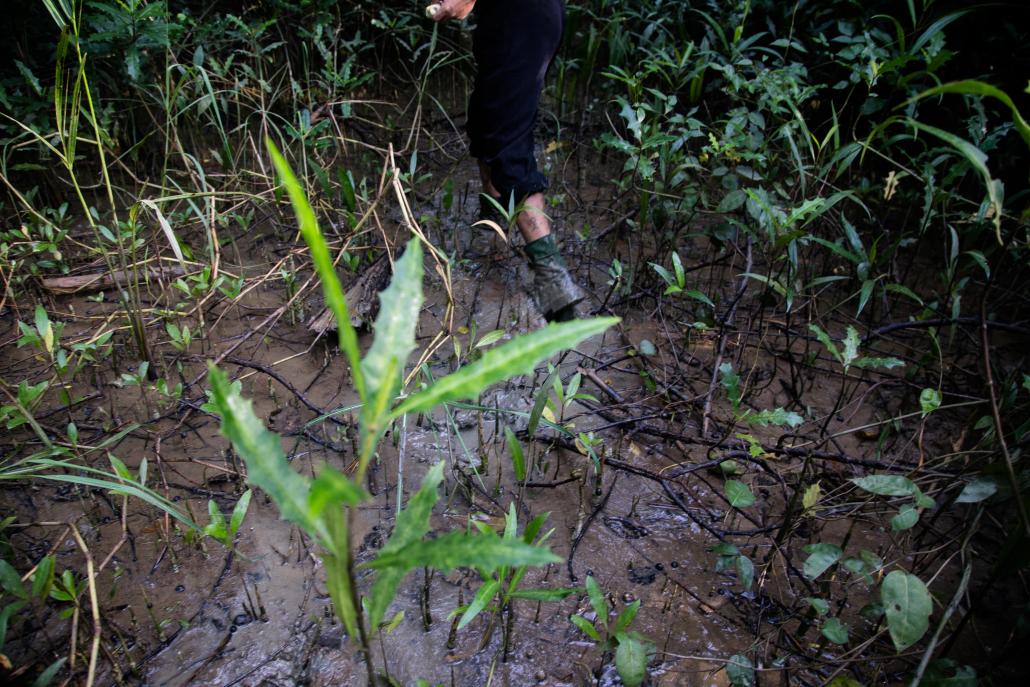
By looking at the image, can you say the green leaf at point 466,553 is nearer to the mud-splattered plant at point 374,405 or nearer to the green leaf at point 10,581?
the mud-splattered plant at point 374,405

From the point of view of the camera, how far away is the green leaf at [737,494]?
1.55 meters

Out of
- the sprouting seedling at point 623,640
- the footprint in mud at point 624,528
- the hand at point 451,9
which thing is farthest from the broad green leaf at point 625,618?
the hand at point 451,9

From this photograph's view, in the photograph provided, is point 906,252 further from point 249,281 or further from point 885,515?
point 249,281

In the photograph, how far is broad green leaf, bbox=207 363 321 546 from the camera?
0.65 m

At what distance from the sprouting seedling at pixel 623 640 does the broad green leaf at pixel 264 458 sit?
83 cm

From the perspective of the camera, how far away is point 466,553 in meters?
0.72

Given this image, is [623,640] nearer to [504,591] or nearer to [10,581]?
[504,591]

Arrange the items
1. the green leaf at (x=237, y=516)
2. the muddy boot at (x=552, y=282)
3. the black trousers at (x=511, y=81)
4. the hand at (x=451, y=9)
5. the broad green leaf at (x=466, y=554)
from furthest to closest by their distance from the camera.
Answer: the muddy boot at (x=552, y=282) < the black trousers at (x=511, y=81) < the hand at (x=451, y=9) < the green leaf at (x=237, y=516) < the broad green leaf at (x=466, y=554)

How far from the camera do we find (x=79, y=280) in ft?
8.04

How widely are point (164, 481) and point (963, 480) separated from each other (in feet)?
6.64

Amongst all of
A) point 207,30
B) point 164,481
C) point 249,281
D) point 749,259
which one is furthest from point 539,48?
point 164,481

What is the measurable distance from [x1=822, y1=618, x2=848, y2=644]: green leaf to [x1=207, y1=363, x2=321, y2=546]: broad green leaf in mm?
1174

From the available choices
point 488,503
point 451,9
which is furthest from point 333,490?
point 451,9

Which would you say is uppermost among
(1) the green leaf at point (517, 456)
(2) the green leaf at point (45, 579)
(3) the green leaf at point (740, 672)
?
(2) the green leaf at point (45, 579)
